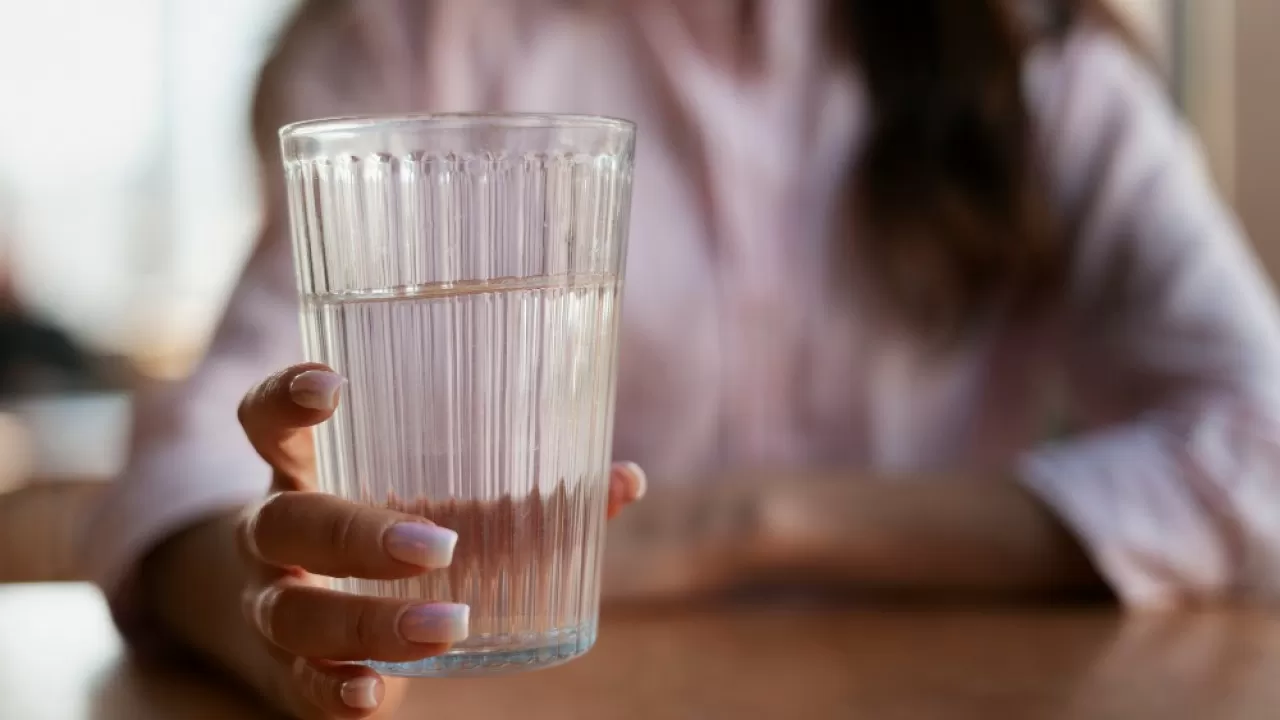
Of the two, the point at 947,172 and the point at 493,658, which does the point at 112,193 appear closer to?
the point at 947,172

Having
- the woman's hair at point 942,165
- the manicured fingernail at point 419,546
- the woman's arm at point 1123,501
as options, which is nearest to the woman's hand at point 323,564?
the manicured fingernail at point 419,546

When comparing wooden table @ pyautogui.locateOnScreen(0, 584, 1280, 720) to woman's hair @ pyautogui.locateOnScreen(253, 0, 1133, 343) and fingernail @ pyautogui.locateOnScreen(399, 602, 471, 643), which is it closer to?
fingernail @ pyautogui.locateOnScreen(399, 602, 471, 643)

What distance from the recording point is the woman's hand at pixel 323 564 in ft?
1.17

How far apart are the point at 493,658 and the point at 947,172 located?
0.81m

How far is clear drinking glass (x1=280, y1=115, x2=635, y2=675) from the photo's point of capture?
0.36 meters

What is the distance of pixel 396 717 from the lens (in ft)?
1.59

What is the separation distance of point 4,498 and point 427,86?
3.76 feet

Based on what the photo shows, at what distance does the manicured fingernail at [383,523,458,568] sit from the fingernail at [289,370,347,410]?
4cm

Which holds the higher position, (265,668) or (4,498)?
(265,668)

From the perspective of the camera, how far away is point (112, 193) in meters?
2.92

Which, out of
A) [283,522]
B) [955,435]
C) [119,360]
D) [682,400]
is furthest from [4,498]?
[283,522]

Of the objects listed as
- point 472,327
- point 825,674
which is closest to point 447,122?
point 472,327

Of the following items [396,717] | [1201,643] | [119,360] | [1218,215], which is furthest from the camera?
[119,360]

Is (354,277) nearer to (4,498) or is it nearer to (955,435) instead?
(955,435)
